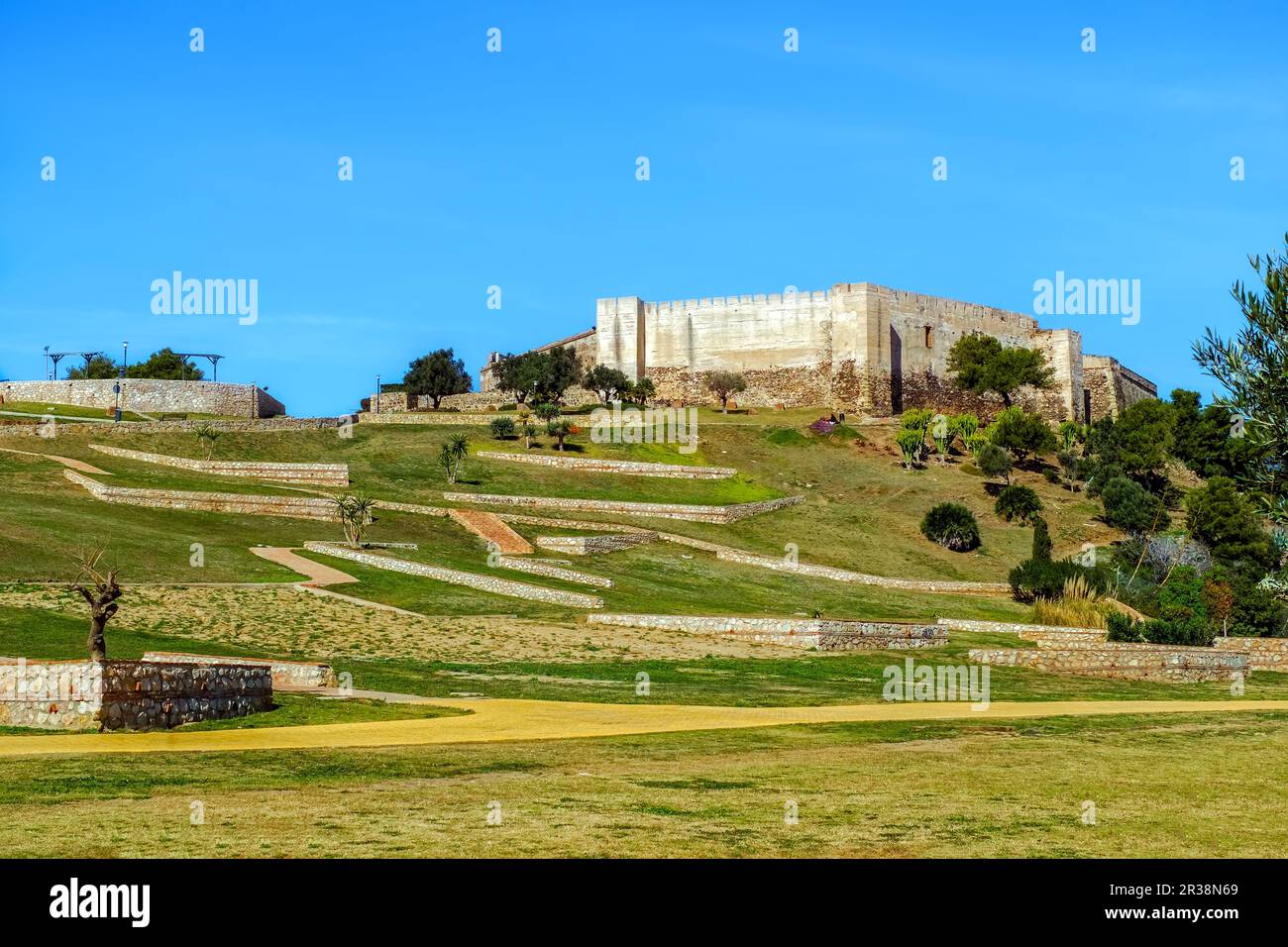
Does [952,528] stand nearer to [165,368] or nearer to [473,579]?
[473,579]

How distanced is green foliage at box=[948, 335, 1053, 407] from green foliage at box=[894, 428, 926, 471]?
892 inches

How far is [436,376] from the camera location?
9556 centimetres

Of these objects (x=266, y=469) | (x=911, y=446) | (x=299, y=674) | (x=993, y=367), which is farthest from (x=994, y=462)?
(x=299, y=674)

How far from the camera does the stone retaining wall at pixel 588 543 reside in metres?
50.8

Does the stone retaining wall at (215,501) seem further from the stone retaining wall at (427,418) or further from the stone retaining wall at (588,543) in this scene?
the stone retaining wall at (427,418)

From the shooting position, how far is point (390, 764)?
50.1 feet

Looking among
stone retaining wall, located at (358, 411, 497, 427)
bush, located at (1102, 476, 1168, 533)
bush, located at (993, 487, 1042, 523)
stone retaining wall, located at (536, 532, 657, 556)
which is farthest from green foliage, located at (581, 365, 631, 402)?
stone retaining wall, located at (536, 532, 657, 556)

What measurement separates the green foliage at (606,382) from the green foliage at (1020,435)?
24383 mm

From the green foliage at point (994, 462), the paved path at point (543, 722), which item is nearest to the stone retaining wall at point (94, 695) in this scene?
the paved path at point (543, 722)

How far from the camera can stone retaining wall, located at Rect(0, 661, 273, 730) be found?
59.1 feet
